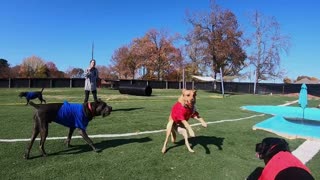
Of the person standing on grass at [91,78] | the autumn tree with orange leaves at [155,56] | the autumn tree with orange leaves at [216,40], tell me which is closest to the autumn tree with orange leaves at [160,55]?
the autumn tree with orange leaves at [155,56]

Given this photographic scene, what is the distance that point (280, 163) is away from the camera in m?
3.60

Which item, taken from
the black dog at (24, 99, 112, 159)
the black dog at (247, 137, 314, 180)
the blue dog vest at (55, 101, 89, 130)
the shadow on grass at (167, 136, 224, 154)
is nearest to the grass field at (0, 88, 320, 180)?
the shadow on grass at (167, 136, 224, 154)

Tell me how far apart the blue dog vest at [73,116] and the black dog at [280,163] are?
429 centimetres

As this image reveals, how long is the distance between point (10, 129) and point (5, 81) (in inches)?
1203

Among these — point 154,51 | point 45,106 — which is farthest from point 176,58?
point 45,106

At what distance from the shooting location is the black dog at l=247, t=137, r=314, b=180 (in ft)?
11.0

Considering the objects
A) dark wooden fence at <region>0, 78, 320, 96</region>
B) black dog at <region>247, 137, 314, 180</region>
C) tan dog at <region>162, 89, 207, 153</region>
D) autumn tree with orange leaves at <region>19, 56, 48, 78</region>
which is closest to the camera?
black dog at <region>247, 137, 314, 180</region>

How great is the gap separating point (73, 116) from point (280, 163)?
5.00 meters

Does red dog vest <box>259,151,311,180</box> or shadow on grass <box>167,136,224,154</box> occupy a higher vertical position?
red dog vest <box>259,151,311,180</box>

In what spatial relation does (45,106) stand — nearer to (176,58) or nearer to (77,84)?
(77,84)

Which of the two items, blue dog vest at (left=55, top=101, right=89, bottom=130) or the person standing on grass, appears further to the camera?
the person standing on grass

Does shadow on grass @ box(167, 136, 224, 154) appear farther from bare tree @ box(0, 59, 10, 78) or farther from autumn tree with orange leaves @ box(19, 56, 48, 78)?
autumn tree with orange leaves @ box(19, 56, 48, 78)

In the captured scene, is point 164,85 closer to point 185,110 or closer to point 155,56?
point 155,56

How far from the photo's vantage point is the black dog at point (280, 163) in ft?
11.0
